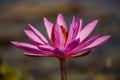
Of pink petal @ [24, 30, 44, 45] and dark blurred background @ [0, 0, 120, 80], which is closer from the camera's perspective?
pink petal @ [24, 30, 44, 45]

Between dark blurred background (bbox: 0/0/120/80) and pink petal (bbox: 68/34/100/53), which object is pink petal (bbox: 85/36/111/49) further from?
dark blurred background (bbox: 0/0/120/80)

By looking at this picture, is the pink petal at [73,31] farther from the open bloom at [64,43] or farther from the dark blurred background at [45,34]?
the dark blurred background at [45,34]

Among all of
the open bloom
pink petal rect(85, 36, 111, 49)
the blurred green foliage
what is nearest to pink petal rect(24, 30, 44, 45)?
the open bloom

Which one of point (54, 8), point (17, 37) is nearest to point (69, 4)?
point (54, 8)

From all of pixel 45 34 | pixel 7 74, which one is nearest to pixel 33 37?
pixel 7 74

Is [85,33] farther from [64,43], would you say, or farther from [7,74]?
[7,74]

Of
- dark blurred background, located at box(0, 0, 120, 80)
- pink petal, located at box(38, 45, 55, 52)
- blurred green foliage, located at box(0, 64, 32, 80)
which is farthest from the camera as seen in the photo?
dark blurred background, located at box(0, 0, 120, 80)

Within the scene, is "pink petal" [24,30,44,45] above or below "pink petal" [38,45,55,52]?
above

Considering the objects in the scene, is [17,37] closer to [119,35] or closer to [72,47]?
[119,35]

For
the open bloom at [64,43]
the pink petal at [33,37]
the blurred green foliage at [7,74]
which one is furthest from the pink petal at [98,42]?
the blurred green foliage at [7,74]
